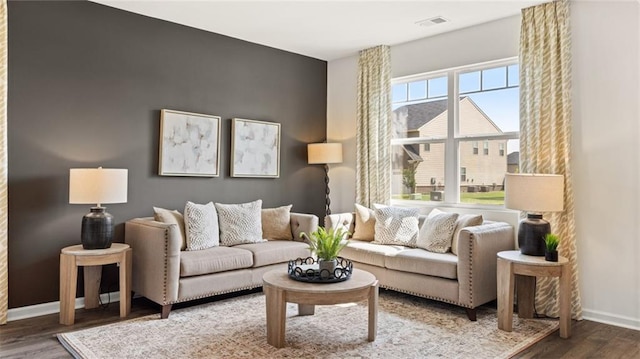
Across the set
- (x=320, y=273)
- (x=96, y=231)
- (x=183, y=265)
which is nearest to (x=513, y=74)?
(x=320, y=273)

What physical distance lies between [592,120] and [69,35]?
185 inches

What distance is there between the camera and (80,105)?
412 centimetres

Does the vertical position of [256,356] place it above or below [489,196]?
below

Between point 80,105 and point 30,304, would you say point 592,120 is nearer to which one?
point 80,105

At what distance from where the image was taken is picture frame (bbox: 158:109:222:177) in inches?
183

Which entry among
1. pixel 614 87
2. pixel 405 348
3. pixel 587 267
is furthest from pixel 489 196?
pixel 405 348

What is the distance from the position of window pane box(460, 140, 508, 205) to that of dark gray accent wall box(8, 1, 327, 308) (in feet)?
7.62

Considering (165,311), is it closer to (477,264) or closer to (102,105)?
(102,105)

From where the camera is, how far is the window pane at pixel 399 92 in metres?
5.57

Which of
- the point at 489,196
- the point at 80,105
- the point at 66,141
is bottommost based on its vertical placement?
the point at 489,196

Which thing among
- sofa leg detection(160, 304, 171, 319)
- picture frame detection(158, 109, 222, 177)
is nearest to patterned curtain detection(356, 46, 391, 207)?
picture frame detection(158, 109, 222, 177)

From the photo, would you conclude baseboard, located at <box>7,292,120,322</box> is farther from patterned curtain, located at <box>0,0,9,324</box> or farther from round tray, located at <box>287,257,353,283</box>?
round tray, located at <box>287,257,353,283</box>

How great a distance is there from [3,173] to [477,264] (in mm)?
3939

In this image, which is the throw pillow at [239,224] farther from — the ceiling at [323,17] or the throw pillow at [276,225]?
the ceiling at [323,17]
